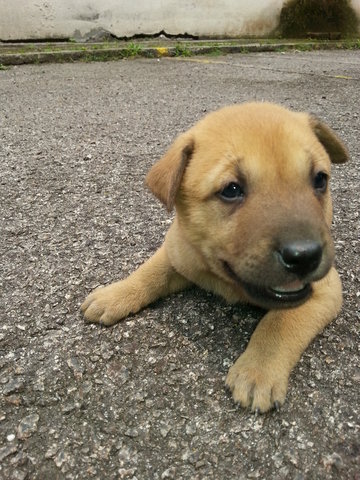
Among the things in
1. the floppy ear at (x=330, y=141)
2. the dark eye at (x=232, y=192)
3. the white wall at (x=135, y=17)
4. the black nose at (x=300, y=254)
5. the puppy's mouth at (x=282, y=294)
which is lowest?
the puppy's mouth at (x=282, y=294)

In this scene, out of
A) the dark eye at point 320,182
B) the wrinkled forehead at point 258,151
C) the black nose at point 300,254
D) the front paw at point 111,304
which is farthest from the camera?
the front paw at point 111,304

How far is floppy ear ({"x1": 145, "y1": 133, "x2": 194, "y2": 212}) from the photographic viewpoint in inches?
107

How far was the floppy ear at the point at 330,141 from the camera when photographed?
3.06 m

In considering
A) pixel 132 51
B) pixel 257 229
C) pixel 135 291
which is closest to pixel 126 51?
pixel 132 51

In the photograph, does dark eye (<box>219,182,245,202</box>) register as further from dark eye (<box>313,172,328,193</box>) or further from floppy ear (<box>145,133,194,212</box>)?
dark eye (<box>313,172,328,193</box>)

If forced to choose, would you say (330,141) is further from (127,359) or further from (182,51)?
(182,51)

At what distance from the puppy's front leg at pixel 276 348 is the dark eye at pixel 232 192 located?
727 millimetres

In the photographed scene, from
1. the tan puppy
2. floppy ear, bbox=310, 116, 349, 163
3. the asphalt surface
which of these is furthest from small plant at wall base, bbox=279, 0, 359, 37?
the tan puppy

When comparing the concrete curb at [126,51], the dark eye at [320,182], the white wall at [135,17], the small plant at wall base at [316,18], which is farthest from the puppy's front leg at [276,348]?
the small plant at wall base at [316,18]

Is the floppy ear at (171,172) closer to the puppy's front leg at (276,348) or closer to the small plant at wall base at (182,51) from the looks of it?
the puppy's front leg at (276,348)

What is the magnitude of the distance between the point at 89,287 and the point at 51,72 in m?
8.07

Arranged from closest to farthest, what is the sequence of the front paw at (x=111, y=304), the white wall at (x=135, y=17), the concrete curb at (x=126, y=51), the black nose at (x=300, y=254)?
1. the black nose at (x=300, y=254)
2. the front paw at (x=111, y=304)
3. the concrete curb at (x=126, y=51)
4. the white wall at (x=135, y=17)

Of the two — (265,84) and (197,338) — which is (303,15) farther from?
(197,338)

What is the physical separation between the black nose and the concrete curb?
34.2 ft
